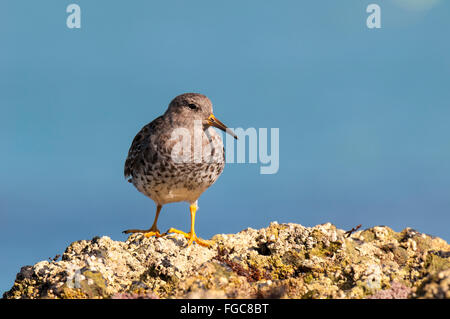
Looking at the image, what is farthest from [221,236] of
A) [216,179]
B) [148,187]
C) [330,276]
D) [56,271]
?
[56,271]

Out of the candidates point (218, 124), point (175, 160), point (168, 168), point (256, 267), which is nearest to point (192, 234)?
point (168, 168)

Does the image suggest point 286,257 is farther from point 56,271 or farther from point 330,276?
point 56,271

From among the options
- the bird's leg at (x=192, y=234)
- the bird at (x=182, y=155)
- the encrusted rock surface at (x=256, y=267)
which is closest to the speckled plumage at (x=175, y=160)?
the bird at (x=182, y=155)

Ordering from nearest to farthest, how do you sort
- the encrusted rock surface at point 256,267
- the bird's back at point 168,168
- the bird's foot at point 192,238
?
the encrusted rock surface at point 256,267 < the bird's foot at point 192,238 < the bird's back at point 168,168

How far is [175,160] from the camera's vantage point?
9602mm

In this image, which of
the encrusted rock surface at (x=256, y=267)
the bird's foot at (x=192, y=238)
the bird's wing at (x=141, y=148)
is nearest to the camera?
the encrusted rock surface at (x=256, y=267)

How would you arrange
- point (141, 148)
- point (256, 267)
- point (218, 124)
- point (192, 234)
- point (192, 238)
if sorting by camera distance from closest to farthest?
point (256, 267), point (192, 238), point (192, 234), point (218, 124), point (141, 148)

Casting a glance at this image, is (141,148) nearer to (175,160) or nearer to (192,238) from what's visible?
(175,160)

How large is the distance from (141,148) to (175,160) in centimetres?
134

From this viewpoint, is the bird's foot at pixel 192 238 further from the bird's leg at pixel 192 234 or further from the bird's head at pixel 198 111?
the bird's head at pixel 198 111

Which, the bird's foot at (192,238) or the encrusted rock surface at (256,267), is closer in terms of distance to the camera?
the encrusted rock surface at (256,267)

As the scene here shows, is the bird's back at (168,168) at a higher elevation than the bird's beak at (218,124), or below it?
below

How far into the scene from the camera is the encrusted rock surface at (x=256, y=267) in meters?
7.14

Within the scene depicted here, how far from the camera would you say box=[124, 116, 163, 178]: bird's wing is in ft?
33.3
